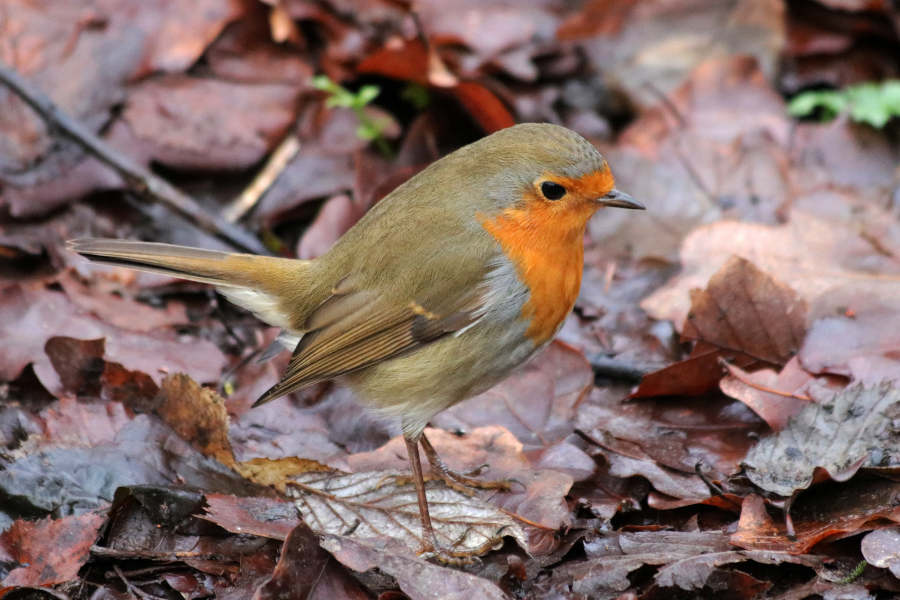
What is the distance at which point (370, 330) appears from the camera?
3566 millimetres

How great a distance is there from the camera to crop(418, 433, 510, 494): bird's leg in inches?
138

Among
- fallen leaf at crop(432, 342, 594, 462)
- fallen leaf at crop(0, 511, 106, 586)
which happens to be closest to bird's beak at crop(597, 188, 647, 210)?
fallen leaf at crop(432, 342, 594, 462)

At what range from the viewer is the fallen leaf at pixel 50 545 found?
296cm

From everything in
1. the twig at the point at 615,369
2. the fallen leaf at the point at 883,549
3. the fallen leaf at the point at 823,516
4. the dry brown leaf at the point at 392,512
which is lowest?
the twig at the point at 615,369

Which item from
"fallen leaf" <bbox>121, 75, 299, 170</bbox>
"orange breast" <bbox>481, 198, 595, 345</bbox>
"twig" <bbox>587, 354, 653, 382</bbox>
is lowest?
"twig" <bbox>587, 354, 653, 382</bbox>

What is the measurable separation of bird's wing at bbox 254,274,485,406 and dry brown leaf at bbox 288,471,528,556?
35cm

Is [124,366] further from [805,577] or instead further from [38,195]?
[805,577]

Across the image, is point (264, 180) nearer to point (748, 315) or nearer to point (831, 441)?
point (748, 315)

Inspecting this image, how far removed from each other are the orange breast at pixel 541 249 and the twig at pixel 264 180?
6.78ft

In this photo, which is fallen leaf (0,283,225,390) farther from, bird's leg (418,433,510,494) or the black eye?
the black eye

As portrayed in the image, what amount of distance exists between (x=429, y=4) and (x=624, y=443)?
3.27 metres

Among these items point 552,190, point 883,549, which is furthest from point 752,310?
point 883,549

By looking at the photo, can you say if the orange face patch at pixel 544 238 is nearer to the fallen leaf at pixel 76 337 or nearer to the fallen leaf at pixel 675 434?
the fallen leaf at pixel 675 434

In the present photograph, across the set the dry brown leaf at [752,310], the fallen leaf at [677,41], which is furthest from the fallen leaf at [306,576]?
the fallen leaf at [677,41]
